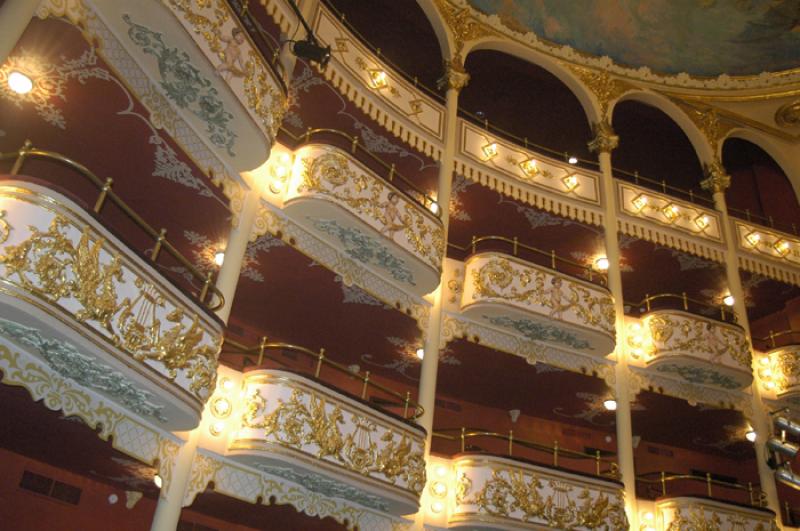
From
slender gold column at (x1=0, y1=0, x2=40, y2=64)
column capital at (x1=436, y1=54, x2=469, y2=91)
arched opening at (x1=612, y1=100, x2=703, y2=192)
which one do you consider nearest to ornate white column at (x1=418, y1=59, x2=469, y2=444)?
column capital at (x1=436, y1=54, x2=469, y2=91)

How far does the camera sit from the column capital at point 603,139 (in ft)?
57.4

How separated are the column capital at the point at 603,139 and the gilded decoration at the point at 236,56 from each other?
31.9ft

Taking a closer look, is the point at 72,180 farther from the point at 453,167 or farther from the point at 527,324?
the point at 527,324

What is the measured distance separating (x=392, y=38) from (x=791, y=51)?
11068mm

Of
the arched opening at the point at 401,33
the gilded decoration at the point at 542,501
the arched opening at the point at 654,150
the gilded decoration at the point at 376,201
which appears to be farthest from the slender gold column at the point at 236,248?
the arched opening at the point at 654,150

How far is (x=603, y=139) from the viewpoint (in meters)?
17.5

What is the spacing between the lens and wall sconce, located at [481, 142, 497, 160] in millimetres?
15789

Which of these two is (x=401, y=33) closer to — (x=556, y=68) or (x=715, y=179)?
(x=556, y=68)

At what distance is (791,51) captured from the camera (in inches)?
746

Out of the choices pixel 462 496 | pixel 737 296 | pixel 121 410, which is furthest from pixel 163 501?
pixel 737 296

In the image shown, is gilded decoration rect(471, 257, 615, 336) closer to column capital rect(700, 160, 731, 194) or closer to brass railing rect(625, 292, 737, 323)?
brass railing rect(625, 292, 737, 323)

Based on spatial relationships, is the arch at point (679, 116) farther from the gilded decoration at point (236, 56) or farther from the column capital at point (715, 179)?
the gilded decoration at point (236, 56)

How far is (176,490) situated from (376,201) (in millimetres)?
5764

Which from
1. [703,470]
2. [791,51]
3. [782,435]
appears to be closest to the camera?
[782,435]
